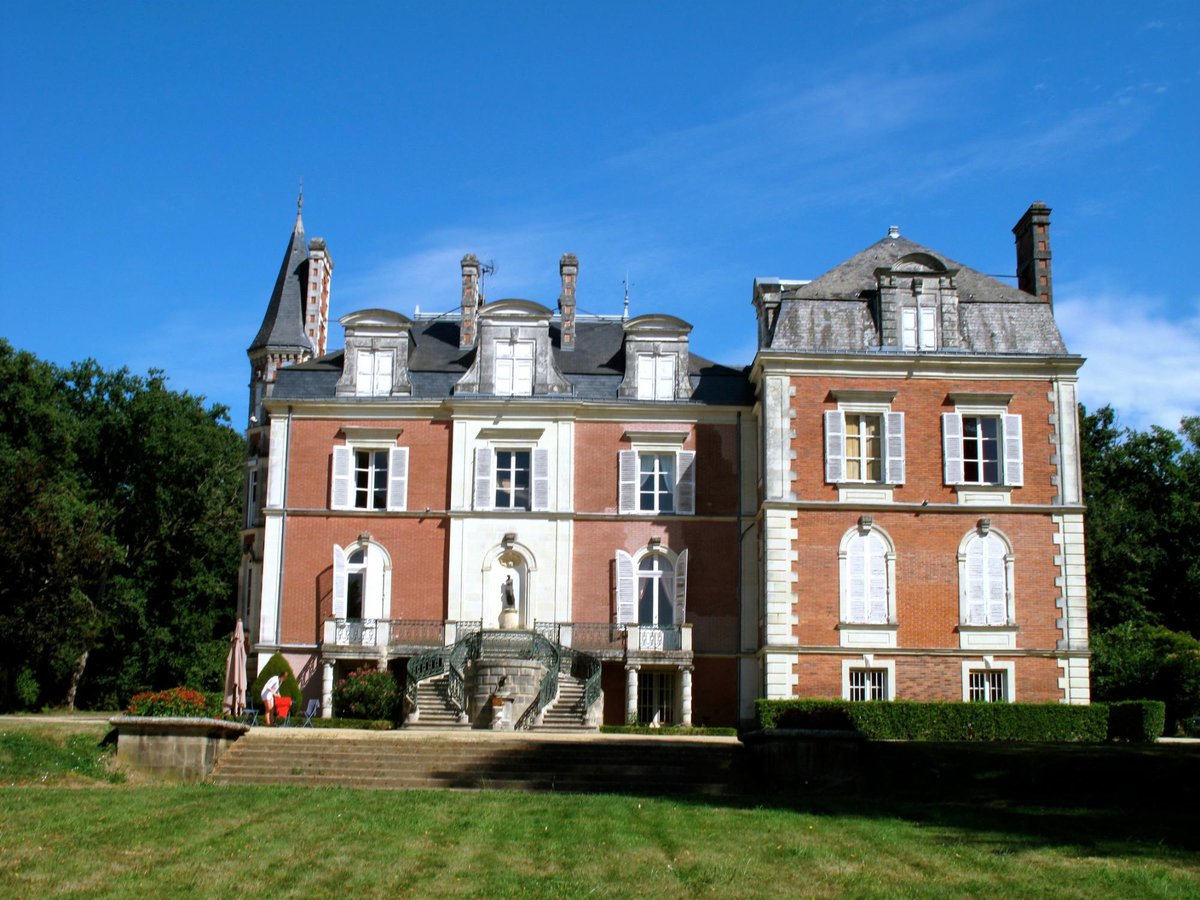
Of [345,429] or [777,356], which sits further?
[345,429]

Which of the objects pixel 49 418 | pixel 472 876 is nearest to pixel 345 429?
pixel 49 418

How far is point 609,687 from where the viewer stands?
33062 millimetres

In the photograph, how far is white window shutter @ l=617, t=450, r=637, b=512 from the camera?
114 feet

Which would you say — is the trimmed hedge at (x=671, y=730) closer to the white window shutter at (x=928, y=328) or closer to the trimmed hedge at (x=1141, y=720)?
the trimmed hedge at (x=1141, y=720)

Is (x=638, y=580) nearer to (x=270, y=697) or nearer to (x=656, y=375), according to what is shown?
(x=656, y=375)

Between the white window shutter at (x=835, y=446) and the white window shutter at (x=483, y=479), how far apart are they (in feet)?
27.0

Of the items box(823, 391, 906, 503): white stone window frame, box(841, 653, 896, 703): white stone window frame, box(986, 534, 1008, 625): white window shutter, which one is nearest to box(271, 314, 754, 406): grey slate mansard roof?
box(823, 391, 906, 503): white stone window frame

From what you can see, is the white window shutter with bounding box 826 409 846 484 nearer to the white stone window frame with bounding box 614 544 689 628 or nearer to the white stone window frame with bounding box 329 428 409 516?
the white stone window frame with bounding box 614 544 689 628

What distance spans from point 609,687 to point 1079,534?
37.3ft

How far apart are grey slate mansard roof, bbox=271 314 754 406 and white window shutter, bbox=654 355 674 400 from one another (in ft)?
1.78

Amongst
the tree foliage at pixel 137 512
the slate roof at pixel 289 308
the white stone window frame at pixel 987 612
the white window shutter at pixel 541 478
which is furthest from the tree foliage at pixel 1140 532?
the tree foliage at pixel 137 512

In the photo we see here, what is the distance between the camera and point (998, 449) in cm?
3272

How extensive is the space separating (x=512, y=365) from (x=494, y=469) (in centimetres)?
272

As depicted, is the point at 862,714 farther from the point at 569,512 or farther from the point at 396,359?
the point at 396,359
